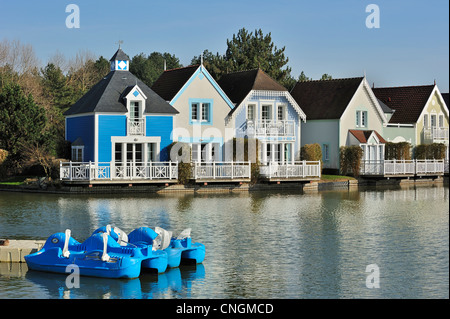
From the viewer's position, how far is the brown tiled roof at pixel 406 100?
6388cm

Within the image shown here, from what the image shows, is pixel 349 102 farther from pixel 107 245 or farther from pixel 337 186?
pixel 107 245

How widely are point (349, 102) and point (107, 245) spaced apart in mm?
38334

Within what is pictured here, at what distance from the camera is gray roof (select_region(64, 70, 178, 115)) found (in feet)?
148

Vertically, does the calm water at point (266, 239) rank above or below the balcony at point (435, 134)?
below

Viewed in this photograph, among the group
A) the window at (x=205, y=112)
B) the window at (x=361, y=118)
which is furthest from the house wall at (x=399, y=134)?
the window at (x=205, y=112)

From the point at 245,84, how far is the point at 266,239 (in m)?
27.6

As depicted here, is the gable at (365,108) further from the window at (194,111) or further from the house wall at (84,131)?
the house wall at (84,131)

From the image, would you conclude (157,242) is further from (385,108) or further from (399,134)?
(385,108)

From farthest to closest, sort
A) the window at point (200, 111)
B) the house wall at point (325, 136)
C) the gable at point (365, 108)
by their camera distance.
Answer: the gable at point (365, 108) < the house wall at point (325, 136) < the window at point (200, 111)

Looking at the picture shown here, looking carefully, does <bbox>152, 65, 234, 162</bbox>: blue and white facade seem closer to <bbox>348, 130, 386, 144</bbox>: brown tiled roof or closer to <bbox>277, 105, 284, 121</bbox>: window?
<bbox>277, 105, 284, 121</bbox>: window

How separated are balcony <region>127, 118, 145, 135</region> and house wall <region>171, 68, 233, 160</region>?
2424 millimetres

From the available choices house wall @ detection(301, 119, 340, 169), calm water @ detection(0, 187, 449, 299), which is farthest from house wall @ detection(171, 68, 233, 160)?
house wall @ detection(301, 119, 340, 169)

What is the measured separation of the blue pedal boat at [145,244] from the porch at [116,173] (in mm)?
20392

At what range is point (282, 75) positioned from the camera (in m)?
72.9
